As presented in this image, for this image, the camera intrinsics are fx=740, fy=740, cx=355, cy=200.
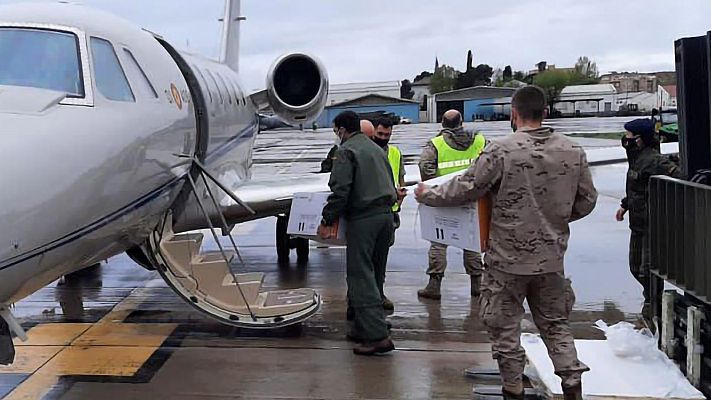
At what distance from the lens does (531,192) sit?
409 cm

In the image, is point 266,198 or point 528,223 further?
point 266,198

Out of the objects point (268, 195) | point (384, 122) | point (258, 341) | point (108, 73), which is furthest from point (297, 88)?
point (108, 73)

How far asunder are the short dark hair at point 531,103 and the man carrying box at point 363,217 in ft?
5.96

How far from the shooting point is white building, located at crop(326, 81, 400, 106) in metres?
92.2

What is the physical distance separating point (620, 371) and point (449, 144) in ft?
9.72

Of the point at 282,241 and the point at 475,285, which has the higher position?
the point at 282,241

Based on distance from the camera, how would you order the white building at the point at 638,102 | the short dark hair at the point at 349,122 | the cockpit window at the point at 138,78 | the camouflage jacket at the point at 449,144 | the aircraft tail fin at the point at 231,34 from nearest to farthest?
the cockpit window at the point at 138,78
the short dark hair at the point at 349,122
the camouflage jacket at the point at 449,144
the aircraft tail fin at the point at 231,34
the white building at the point at 638,102

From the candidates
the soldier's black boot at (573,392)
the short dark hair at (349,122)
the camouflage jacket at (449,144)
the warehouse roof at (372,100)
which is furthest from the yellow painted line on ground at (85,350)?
the warehouse roof at (372,100)

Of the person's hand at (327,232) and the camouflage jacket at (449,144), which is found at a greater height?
the camouflage jacket at (449,144)

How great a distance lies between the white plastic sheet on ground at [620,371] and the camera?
4.67 metres

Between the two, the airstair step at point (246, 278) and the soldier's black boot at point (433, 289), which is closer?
the airstair step at point (246, 278)

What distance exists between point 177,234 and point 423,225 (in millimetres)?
3285

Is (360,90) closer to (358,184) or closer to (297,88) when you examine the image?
(297,88)

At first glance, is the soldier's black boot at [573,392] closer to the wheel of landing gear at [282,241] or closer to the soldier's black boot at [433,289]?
the soldier's black boot at [433,289]
